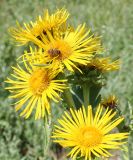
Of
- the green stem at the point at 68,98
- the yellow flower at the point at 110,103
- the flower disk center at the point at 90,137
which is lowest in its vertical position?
the flower disk center at the point at 90,137

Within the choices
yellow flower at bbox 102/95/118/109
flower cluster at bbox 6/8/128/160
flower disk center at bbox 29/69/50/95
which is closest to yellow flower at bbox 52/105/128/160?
flower cluster at bbox 6/8/128/160

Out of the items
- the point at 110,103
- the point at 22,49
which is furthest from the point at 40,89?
the point at 22,49

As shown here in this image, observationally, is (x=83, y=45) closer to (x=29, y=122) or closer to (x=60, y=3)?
(x=29, y=122)

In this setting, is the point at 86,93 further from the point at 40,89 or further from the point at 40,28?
the point at 40,28

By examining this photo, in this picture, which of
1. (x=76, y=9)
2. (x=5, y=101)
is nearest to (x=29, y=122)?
(x=5, y=101)

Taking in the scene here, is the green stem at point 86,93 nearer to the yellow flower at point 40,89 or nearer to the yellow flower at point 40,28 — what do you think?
the yellow flower at point 40,89

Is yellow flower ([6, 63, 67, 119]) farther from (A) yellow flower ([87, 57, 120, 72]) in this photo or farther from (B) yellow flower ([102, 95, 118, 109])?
(B) yellow flower ([102, 95, 118, 109])

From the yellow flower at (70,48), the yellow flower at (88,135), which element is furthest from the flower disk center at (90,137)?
the yellow flower at (70,48)
